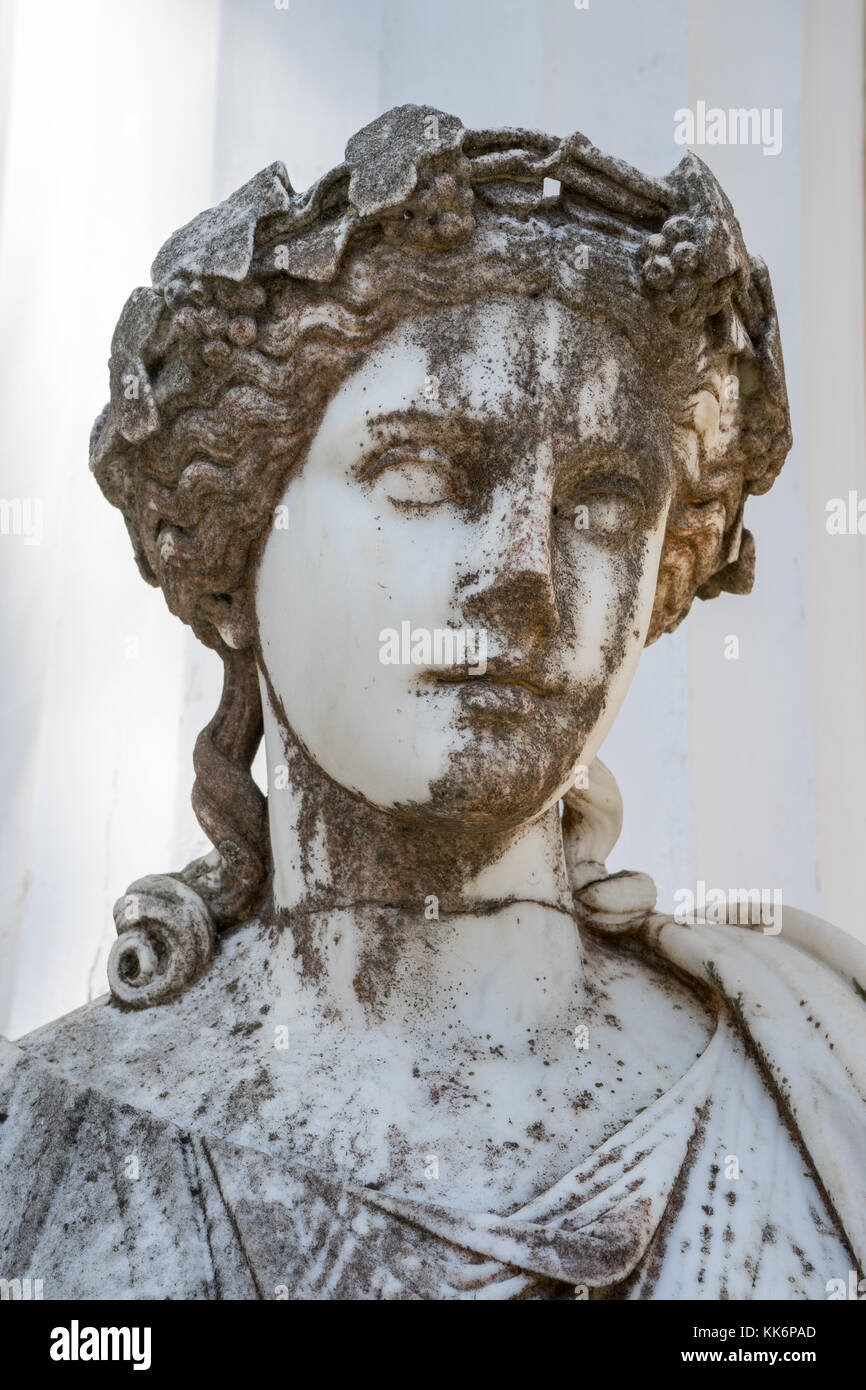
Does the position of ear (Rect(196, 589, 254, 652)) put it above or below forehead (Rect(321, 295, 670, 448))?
below

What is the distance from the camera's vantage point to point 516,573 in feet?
8.27

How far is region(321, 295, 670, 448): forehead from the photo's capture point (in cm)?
261

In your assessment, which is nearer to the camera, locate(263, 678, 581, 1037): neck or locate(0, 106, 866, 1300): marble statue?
locate(0, 106, 866, 1300): marble statue

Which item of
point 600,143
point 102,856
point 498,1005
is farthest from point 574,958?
point 600,143

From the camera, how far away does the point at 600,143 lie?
4504 mm

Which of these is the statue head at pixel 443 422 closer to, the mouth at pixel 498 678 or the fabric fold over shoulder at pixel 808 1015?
the mouth at pixel 498 678

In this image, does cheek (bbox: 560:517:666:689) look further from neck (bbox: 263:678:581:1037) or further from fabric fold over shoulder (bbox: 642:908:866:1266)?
fabric fold over shoulder (bbox: 642:908:866:1266)

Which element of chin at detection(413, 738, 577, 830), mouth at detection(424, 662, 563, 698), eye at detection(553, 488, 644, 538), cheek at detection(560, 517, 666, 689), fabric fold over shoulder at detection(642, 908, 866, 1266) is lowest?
fabric fold over shoulder at detection(642, 908, 866, 1266)

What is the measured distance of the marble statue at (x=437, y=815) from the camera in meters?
2.48

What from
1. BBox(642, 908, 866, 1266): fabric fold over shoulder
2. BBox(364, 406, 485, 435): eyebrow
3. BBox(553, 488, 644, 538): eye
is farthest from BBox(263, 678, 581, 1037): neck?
BBox(364, 406, 485, 435): eyebrow

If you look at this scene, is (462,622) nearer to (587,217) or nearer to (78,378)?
(587,217)

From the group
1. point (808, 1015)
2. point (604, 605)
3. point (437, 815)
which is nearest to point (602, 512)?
point (604, 605)

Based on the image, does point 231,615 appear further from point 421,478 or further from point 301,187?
point 301,187

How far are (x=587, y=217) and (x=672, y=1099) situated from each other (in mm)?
1274
